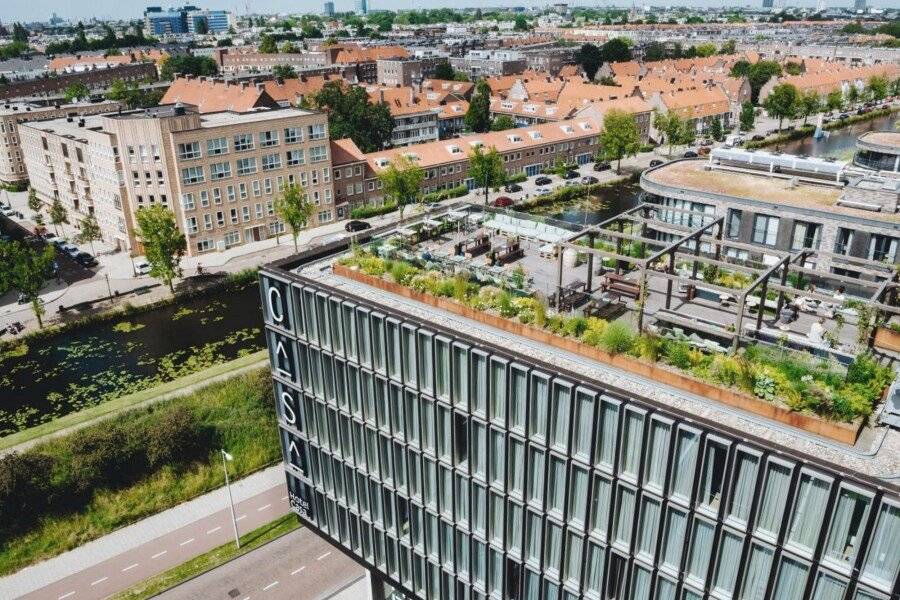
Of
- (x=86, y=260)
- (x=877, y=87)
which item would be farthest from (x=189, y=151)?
(x=877, y=87)

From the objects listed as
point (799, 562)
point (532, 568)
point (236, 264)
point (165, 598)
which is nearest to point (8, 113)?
point (236, 264)

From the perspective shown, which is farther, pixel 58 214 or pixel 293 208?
pixel 58 214

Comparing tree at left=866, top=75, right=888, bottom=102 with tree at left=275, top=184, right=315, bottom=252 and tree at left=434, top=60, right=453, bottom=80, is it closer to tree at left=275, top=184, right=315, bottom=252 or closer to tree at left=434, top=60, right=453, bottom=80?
tree at left=434, top=60, right=453, bottom=80

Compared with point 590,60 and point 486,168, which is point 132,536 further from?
point 590,60

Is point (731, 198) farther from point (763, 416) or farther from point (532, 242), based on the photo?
point (763, 416)

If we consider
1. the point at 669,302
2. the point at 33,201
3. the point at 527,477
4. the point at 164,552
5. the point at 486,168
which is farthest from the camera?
the point at 486,168

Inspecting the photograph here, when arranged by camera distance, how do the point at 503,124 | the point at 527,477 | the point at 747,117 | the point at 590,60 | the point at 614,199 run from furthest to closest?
1. the point at 590,60
2. the point at 747,117
3. the point at 503,124
4. the point at 614,199
5. the point at 527,477
